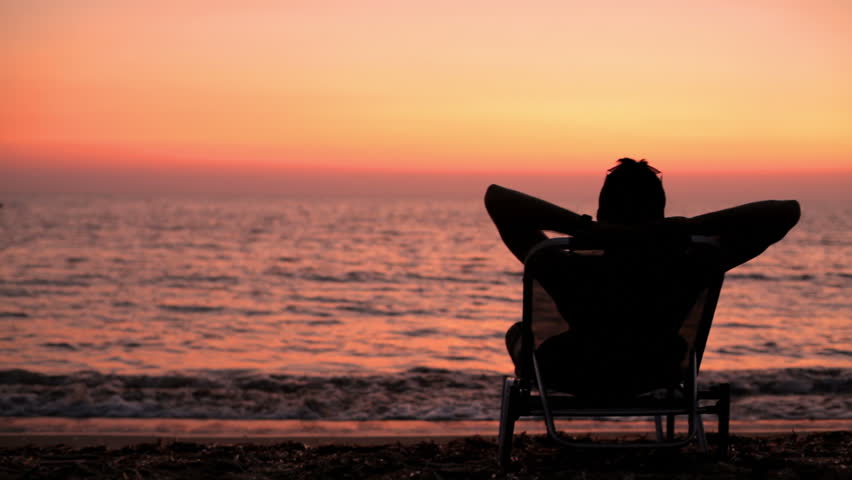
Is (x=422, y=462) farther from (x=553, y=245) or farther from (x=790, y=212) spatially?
(x=790, y=212)

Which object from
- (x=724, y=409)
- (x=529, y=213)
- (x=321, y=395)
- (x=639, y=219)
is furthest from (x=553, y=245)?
(x=321, y=395)

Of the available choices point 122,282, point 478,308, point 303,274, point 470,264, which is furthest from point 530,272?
point 470,264

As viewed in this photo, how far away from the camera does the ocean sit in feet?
24.4

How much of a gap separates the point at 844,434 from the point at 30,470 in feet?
14.4

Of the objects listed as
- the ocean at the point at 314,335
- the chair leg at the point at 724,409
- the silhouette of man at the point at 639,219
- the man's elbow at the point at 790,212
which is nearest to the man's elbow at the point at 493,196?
the silhouette of man at the point at 639,219

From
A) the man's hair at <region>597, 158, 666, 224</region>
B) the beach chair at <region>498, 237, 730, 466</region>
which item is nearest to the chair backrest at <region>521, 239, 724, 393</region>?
the beach chair at <region>498, 237, 730, 466</region>

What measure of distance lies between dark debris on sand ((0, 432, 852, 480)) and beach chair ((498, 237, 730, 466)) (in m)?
0.18

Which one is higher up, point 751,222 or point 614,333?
point 751,222

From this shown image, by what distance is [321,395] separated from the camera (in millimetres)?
7852

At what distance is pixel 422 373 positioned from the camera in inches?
356

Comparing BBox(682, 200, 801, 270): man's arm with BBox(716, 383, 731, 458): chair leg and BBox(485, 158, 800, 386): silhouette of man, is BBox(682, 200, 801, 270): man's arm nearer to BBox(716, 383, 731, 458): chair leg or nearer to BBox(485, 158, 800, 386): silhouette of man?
BBox(485, 158, 800, 386): silhouette of man

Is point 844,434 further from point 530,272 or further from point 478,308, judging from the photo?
point 478,308

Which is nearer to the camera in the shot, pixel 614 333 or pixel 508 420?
pixel 614 333

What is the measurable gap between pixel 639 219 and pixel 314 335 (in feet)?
32.0
